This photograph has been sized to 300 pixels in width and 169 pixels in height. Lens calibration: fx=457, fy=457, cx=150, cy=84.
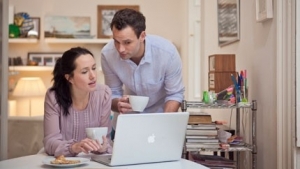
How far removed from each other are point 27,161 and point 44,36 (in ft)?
Result: 15.9

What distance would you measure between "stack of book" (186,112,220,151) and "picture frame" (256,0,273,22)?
696mm

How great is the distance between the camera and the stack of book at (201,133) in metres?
2.79

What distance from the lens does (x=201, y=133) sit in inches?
111

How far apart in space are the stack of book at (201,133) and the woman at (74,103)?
762 mm

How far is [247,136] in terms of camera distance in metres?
3.15


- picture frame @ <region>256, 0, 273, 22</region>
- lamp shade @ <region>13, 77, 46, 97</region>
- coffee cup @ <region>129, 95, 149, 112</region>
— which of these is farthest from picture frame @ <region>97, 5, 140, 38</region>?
coffee cup @ <region>129, 95, 149, 112</region>

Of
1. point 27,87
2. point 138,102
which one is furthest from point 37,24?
point 138,102

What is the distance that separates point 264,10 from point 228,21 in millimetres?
1039

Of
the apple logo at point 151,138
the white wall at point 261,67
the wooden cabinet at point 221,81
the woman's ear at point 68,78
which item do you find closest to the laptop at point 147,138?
the apple logo at point 151,138

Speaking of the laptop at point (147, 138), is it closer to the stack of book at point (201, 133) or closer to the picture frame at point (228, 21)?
the stack of book at point (201, 133)

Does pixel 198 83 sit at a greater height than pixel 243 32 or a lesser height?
lesser

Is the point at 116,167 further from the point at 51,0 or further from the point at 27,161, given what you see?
the point at 51,0

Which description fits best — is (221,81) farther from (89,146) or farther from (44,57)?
(44,57)

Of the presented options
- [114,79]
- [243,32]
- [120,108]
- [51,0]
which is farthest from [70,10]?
[120,108]
